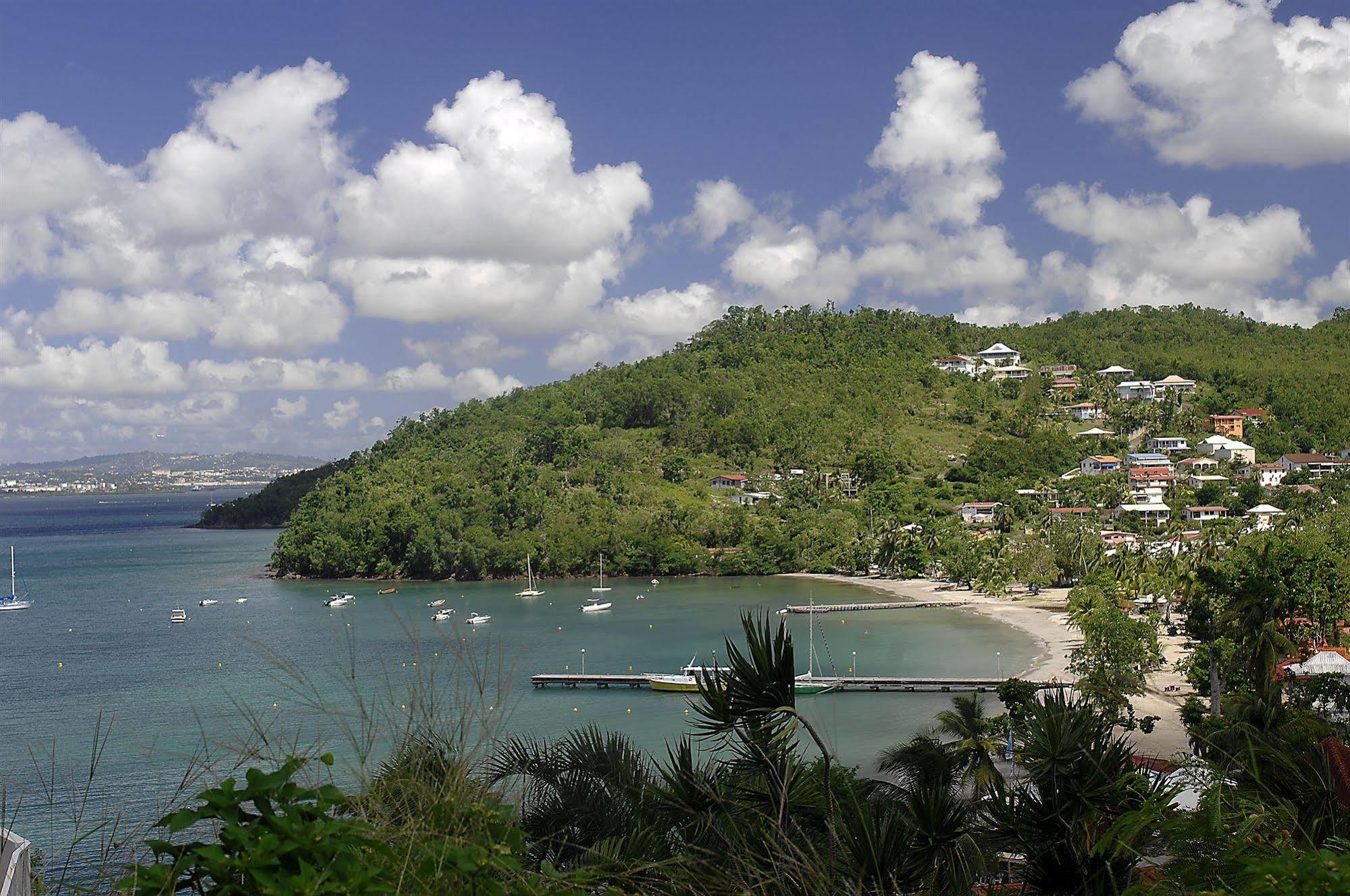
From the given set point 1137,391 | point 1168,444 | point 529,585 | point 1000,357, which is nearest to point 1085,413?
point 1137,391

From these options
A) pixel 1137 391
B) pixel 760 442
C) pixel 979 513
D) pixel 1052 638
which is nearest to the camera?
pixel 1052 638

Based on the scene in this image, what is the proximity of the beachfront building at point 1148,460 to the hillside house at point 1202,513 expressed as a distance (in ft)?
37.1

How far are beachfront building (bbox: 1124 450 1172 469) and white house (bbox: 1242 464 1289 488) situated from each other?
4.46 m

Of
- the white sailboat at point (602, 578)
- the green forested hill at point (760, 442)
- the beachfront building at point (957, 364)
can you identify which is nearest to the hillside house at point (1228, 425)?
the green forested hill at point (760, 442)

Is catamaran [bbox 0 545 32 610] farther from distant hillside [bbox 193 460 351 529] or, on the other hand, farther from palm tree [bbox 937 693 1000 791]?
distant hillside [bbox 193 460 351 529]

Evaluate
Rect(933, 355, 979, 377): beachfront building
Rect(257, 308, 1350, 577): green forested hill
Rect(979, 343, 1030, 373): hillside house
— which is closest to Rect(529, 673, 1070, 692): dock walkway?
Rect(257, 308, 1350, 577): green forested hill

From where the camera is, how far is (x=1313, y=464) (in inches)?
2522

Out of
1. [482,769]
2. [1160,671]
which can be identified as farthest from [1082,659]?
[482,769]

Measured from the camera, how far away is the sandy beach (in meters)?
22.4

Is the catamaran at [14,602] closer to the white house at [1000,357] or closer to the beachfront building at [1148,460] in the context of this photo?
the beachfront building at [1148,460]

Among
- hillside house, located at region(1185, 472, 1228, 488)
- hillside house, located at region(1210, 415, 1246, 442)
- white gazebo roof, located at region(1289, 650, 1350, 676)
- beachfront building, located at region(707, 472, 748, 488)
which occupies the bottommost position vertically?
white gazebo roof, located at region(1289, 650, 1350, 676)

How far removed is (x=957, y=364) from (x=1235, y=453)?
26236mm

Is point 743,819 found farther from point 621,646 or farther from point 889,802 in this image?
point 621,646

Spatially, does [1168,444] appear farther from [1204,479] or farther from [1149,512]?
[1149,512]
